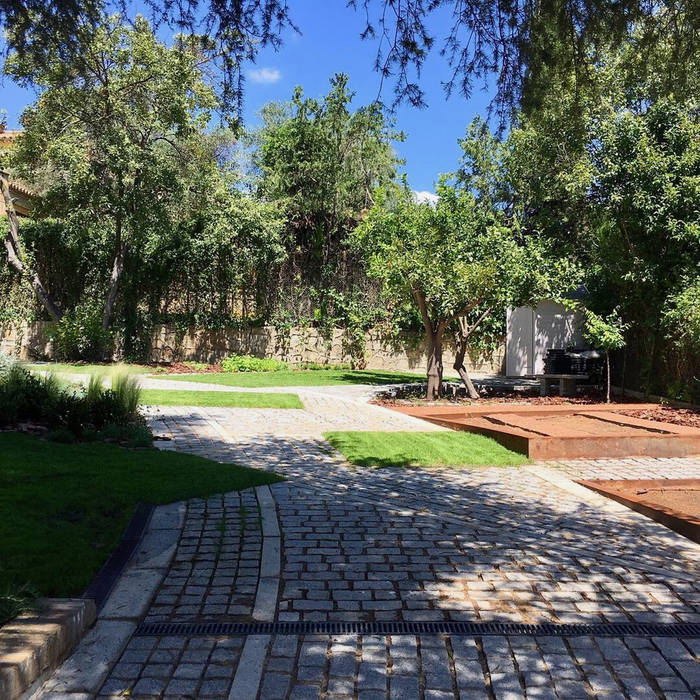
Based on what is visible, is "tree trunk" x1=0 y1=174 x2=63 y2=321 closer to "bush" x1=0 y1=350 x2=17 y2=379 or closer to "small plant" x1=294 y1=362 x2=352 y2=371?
"small plant" x1=294 y1=362 x2=352 y2=371

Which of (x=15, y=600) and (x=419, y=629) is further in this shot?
(x=419, y=629)

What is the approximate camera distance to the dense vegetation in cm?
536

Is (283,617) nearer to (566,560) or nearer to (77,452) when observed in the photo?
(566,560)

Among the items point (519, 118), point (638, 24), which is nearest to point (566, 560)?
point (519, 118)

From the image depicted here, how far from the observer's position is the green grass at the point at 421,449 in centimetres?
725

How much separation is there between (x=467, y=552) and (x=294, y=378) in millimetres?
13426

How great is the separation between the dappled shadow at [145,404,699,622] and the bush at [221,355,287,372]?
13.1 metres

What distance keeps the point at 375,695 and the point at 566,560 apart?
6.67 ft

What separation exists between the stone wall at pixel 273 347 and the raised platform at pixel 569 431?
34.1ft

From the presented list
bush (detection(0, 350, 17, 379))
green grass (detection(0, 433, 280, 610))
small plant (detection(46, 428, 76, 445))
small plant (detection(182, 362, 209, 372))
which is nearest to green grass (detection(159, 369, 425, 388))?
small plant (detection(182, 362, 209, 372))

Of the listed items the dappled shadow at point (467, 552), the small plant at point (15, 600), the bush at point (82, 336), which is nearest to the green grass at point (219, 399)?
the dappled shadow at point (467, 552)

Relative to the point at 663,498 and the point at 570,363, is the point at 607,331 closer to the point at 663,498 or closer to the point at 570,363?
→ the point at 570,363

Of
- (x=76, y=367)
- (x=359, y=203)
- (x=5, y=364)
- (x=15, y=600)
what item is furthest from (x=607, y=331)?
(x=76, y=367)

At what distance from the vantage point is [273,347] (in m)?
21.2
